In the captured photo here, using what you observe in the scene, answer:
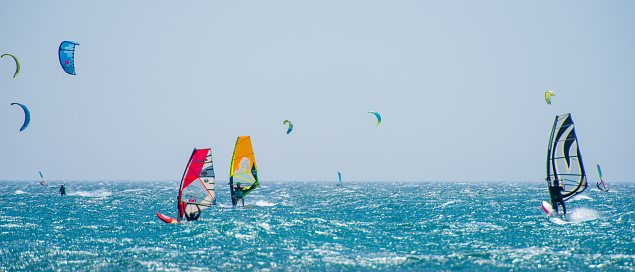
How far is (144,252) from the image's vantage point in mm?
13008

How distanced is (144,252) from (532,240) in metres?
10.9

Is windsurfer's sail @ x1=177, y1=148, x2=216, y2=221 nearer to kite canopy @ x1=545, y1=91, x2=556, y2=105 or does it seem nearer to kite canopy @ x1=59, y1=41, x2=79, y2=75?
kite canopy @ x1=59, y1=41, x2=79, y2=75

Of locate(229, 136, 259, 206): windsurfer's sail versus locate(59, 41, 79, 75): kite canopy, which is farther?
locate(229, 136, 259, 206): windsurfer's sail

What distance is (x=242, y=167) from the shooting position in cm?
2805

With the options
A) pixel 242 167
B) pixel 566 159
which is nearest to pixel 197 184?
pixel 242 167

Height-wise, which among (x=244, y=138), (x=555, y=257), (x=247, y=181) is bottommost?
(x=555, y=257)

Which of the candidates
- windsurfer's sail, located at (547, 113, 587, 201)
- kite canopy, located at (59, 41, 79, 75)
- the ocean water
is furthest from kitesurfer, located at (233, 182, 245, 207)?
windsurfer's sail, located at (547, 113, 587, 201)

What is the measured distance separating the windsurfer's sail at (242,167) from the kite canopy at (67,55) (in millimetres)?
9032

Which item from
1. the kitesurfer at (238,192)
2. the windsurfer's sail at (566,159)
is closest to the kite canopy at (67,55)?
the kitesurfer at (238,192)

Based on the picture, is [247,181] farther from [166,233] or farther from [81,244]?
[81,244]

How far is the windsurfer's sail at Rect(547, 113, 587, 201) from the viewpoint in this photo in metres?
18.4

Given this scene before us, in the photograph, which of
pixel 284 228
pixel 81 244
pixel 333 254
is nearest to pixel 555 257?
pixel 333 254

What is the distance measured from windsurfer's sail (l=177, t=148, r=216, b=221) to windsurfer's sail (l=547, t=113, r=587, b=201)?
1337 cm

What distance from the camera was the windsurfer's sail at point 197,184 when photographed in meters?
20.3
